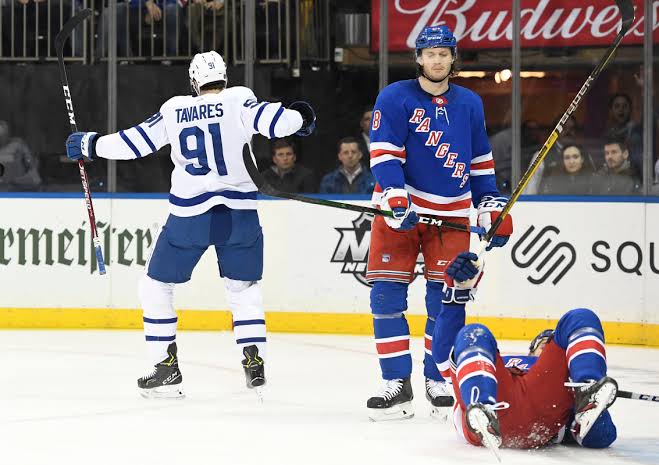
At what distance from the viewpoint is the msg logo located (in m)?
7.11

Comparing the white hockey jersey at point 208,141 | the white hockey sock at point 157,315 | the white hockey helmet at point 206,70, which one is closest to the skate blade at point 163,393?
the white hockey sock at point 157,315

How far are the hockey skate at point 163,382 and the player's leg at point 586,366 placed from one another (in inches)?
70.6

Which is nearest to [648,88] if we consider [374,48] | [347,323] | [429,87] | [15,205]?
[374,48]

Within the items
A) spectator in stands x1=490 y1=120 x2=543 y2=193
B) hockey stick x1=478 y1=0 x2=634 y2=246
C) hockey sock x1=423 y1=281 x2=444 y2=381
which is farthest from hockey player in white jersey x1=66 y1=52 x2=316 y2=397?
spectator in stands x1=490 y1=120 x2=543 y2=193

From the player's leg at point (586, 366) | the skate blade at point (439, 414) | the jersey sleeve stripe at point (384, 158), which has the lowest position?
the skate blade at point (439, 414)

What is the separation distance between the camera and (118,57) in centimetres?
768

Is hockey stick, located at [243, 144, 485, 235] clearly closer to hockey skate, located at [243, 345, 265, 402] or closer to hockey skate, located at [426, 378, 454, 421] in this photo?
hockey skate, located at [426, 378, 454, 421]

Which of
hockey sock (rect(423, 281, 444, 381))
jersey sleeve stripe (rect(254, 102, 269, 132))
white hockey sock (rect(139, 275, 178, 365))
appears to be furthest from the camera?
white hockey sock (rect(139, 275, 178, 365))

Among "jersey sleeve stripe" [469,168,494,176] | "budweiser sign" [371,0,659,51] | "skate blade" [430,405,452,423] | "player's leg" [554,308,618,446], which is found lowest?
"skate blade" [430,405,452,423]

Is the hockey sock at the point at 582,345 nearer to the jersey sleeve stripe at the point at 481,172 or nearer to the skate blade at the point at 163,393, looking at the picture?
the jersey sleeve stripe at the point at 481,172

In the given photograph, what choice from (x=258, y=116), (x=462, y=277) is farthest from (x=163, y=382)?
(x=462, y=277)

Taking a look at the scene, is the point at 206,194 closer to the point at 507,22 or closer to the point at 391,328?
the point at 391,328

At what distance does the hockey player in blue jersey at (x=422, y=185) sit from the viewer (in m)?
4.66

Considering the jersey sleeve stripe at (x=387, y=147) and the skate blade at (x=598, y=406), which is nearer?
the skate blade at (x=598, y=406)
